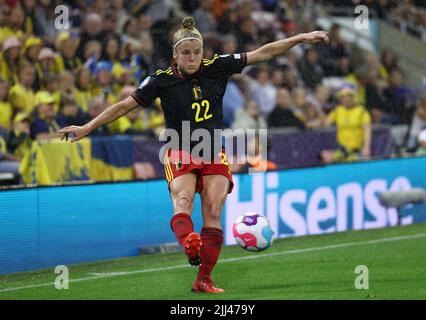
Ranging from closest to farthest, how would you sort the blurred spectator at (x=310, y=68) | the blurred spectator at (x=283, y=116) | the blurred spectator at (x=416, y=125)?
1. the blurred spectator at (x=283, y=116)
2. the blurred spectator at (x=416, y=125)
3. the blurred spectator at (x=310, y=68)

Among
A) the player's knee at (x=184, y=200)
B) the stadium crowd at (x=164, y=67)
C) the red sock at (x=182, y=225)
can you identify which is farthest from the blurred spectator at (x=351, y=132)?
the red sock at (x=182, y=225)

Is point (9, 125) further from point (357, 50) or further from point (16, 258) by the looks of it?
point (357, 50)

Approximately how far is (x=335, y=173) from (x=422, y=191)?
1.40m

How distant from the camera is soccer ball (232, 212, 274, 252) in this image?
9.05 m

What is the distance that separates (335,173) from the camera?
559 inches

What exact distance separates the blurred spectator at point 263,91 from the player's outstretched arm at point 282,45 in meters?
7.90

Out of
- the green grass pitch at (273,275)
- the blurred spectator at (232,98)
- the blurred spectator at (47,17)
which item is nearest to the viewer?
the green grass pitch at (273,275)

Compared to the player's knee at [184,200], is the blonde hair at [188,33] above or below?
above

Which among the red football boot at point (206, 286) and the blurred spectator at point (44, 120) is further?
the blurred spectator at point (44, 120)

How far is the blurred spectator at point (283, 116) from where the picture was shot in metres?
16.3

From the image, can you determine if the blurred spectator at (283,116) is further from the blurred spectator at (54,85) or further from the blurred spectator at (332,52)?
the blurred spectator at (54,85)

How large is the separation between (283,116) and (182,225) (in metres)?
8.17

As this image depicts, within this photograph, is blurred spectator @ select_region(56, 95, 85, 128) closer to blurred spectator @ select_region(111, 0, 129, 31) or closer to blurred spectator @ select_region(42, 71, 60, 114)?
blurred spectator @ select_region(42, 71, 60, 114)

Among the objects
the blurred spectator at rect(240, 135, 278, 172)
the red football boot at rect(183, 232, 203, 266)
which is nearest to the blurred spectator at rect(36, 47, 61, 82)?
the blurred spectator at rect(240, 135, 278, 172)
